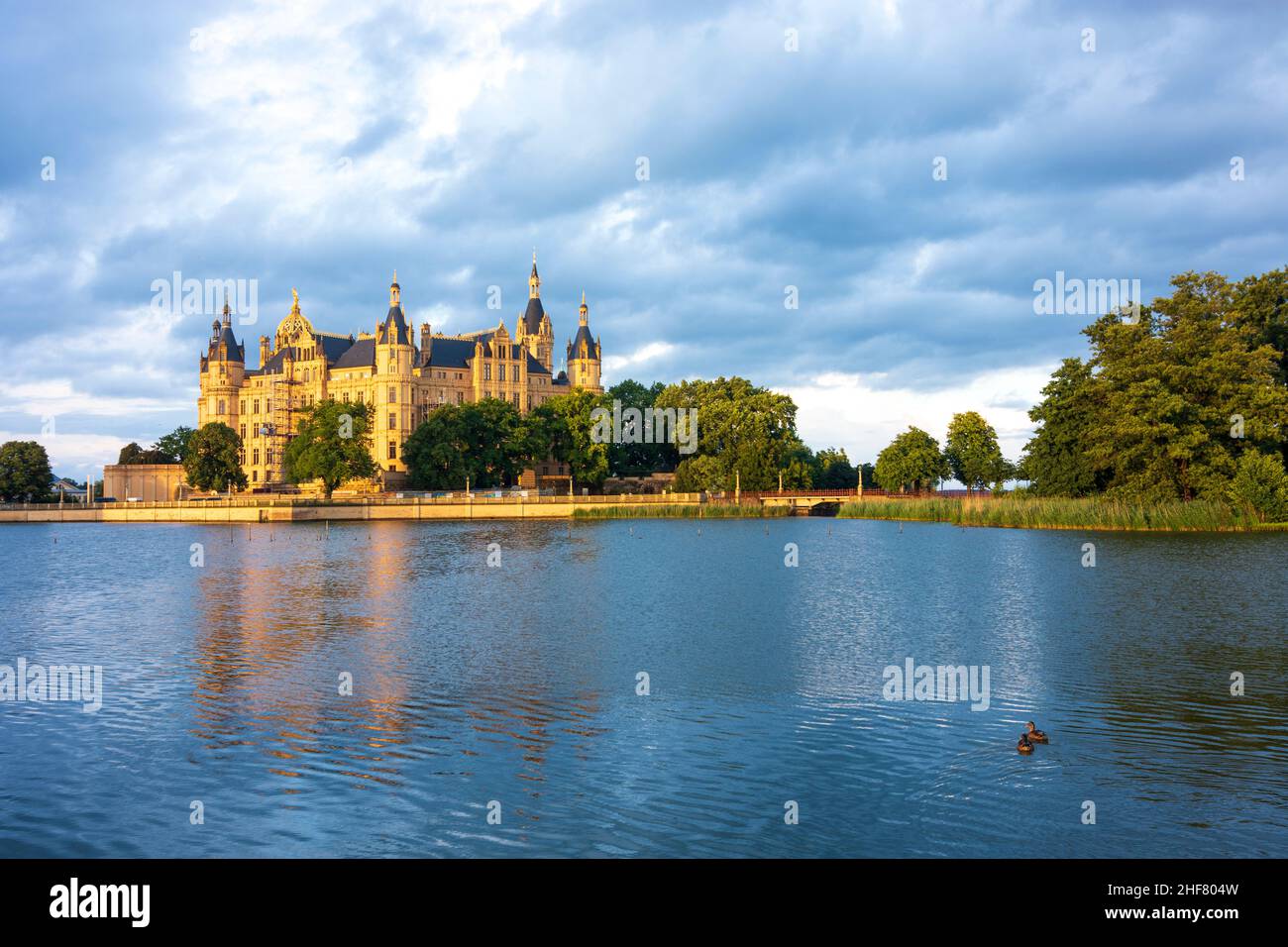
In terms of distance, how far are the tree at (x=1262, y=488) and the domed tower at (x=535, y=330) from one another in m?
130

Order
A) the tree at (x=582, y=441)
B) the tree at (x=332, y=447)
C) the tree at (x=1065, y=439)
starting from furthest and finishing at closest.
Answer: the tree at (x=582, y=441) → the tree at (x=332, y=447) → the tree at (x=1065, y=439)

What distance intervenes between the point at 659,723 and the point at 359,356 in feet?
525

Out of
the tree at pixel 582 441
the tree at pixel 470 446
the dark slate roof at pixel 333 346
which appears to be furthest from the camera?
the dark slate roof at pixel 333 346

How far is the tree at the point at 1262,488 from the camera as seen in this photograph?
64.6 metres

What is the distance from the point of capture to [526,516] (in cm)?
12812

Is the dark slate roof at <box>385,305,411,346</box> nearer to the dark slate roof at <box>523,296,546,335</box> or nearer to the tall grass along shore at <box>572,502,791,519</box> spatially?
the dark slate roof at <box>523,296,546,335</box>

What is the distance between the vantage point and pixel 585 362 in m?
180

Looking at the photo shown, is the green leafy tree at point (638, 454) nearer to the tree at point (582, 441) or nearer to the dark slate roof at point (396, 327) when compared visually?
the tree at point (582, 441)

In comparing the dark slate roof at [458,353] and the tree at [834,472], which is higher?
the dark slate roof at [458,353]

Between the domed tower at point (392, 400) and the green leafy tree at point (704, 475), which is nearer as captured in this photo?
the green leafy tree at point (704, 475)

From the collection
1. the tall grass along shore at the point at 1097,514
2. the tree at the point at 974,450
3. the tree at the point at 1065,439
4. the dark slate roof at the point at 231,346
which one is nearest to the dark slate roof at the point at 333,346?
the dark slate roof at the point at 231,346

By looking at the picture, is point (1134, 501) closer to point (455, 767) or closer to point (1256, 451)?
point (1256, 451)

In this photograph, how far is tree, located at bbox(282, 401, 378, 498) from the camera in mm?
127562
